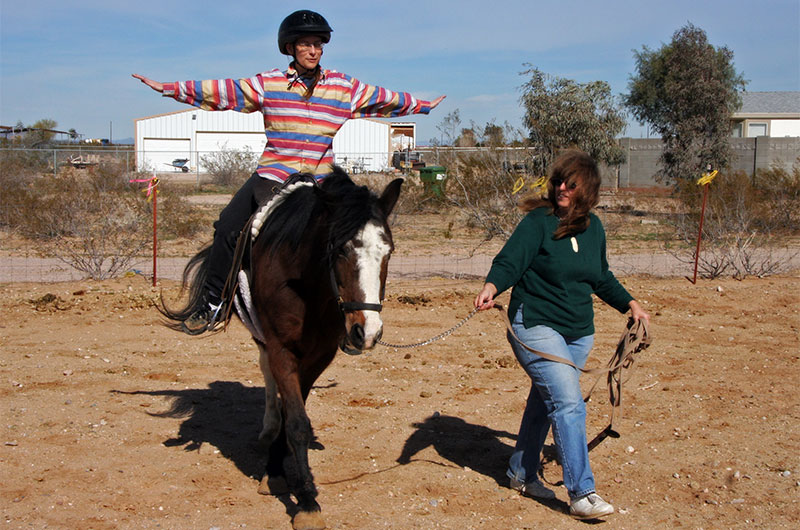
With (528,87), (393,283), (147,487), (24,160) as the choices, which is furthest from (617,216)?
(147,487)

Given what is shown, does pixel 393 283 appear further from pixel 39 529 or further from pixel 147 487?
pixel 39 529

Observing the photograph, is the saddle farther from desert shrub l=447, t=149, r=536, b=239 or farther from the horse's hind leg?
desert shrub l=447, t=149, r=536, b=239

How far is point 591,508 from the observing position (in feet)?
12.7

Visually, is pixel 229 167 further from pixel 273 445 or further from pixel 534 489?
pixel 534 489

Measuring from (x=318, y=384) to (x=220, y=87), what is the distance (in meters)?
3.02

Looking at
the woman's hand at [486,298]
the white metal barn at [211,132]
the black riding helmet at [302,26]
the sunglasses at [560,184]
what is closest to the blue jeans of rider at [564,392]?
the woman's hand at [486,298]

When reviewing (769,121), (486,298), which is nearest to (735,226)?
(486,298)

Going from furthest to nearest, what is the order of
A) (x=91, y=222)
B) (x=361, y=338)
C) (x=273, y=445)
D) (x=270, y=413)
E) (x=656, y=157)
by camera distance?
(x=656, y=157) < (x=91, y=222) < (x=270, y=413) < (x=273, y=445) < (x=361, y=338)

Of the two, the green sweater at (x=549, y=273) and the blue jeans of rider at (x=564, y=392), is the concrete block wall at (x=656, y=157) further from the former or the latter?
the blue jeans of rider at (x=564, y=392)

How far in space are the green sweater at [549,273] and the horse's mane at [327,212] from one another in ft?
2.76

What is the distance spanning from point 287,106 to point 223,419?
2679mm

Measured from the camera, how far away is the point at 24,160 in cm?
2116

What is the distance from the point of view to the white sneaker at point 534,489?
14.2ft

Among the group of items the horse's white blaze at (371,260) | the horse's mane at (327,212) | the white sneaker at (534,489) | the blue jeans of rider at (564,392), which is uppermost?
the horse's mane at (327,212)
